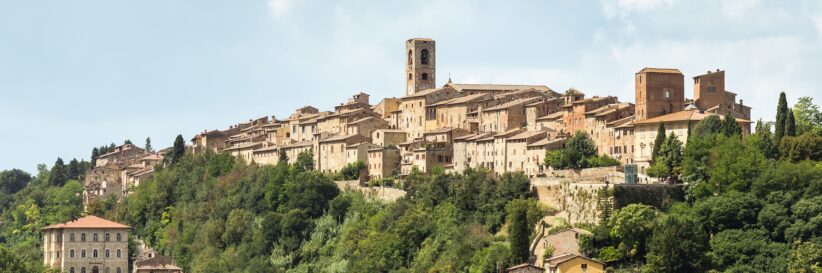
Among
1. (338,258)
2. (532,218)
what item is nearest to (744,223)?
(532,218)

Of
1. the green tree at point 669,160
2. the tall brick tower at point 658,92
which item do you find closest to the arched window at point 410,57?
the tall brick tower at point 658,92

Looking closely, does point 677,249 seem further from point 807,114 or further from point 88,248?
point 88,248

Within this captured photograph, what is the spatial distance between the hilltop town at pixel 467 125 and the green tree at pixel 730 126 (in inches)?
60.6

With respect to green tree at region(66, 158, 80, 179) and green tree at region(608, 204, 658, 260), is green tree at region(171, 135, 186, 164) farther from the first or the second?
green tree at region(608, 204, 658, 260)

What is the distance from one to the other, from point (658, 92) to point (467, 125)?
43.3 feet

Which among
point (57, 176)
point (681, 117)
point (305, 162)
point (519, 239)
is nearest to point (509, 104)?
point (305, 162)

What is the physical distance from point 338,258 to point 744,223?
20654 millimetres

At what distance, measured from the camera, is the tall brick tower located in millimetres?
71875

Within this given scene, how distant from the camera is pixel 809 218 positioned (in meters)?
59.8

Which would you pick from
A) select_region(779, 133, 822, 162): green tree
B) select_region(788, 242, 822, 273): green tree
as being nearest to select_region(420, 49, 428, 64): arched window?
select_region(779, 133, 822, 162): green tree

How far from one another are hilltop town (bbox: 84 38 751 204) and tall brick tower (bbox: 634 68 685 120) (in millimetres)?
41

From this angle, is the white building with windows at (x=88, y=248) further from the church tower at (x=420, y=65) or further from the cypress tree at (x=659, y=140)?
the cypress tree at (x=659, y=140)

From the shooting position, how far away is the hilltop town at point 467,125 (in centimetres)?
7200

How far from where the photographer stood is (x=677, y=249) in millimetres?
58469
